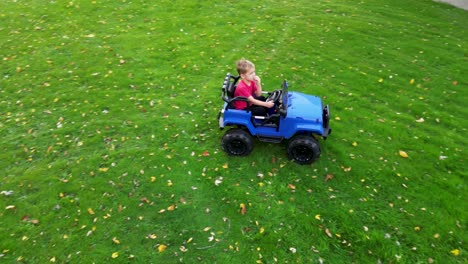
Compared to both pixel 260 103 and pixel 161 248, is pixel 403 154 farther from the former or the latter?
pixel 161 248

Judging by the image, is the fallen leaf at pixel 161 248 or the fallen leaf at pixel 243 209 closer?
the fallen leaf at pixel 161 248

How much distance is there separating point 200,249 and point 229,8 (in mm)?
10225

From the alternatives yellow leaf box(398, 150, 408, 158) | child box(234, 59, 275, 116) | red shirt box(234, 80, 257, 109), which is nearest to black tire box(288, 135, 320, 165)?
child box(234, 59, 275, 116)

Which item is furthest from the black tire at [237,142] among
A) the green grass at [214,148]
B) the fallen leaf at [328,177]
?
the fallen leaf at [328,177]

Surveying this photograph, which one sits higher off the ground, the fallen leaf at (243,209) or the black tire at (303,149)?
the black tire at (303,149)

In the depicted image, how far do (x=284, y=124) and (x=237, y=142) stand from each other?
3.11 ft

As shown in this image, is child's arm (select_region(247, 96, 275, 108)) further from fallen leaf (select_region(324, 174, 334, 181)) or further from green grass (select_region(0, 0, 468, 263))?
fallen leaf (select_region(324, 174, 334, 181))

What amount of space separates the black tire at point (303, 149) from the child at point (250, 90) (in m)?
0.75

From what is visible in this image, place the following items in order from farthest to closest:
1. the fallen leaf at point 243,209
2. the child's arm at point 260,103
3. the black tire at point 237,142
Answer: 1. the black tire at point 237,142
2. the child's arm at point 260,103
3. the fallen leaf at point 243,209

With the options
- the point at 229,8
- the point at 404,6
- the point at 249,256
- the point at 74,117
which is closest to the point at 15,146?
the point at 74,117

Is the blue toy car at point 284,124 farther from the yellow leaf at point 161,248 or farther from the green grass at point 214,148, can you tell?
the yellow leaf at point 161,248

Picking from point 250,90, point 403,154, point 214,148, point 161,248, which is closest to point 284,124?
point 250,90

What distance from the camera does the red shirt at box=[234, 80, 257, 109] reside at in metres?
6.07

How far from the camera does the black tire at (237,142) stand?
6258mm
